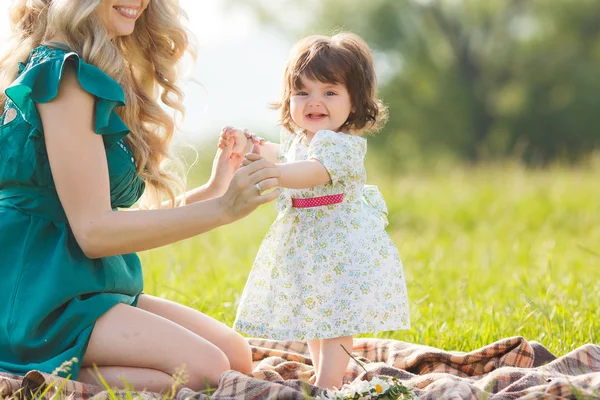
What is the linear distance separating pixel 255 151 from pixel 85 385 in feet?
2.91

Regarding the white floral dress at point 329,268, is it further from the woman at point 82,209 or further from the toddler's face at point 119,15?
the toddler's face at point 119,15

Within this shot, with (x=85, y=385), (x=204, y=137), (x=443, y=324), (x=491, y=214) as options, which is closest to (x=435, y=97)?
(x=204, y=137)

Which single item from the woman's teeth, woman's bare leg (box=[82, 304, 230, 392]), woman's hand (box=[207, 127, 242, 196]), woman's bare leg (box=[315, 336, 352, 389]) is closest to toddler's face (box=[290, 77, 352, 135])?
woman's hand (box=[207, 127, 242, 196])

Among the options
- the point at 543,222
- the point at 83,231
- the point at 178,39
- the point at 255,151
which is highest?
the point at 178,39

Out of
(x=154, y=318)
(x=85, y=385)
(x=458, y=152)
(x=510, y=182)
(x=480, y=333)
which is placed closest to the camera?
(x=85, y=385)

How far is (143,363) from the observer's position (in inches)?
102

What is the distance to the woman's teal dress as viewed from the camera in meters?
2.52

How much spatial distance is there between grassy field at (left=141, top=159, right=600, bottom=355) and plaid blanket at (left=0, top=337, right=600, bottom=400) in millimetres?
346

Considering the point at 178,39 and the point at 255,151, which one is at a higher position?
the point at 178,39

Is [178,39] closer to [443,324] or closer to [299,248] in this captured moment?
[299,248]

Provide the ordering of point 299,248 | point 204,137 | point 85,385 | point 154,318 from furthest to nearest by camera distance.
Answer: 1. point 204,137
2. point 299,248
3. point 154,318
4. point 85,385

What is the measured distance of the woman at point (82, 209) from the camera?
2482mm

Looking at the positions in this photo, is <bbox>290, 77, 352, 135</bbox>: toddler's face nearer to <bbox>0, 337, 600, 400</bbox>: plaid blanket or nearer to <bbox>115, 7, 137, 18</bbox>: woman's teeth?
<bbox>115, 7, 137, 18</bbox>: woman's teeth

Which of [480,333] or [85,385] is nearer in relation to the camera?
[85,385]
